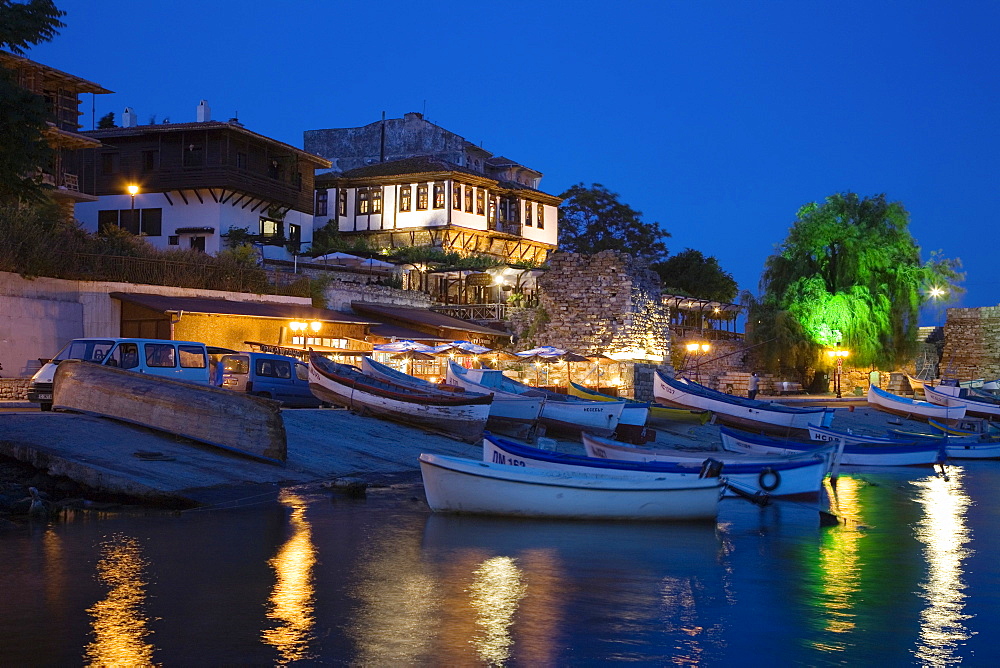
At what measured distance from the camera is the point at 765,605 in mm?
10461

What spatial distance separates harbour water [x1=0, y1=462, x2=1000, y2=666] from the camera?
839 centimetres

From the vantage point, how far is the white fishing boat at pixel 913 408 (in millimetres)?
40938

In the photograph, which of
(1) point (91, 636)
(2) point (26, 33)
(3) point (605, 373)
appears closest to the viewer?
(1) point (91, 636)

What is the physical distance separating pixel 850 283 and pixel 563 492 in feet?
124

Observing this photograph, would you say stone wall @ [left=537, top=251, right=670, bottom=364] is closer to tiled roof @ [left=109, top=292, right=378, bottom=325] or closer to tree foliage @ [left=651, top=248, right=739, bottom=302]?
tiled roof @ [left=109, top=292, right=378, bottom=325]

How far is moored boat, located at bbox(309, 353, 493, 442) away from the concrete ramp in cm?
721

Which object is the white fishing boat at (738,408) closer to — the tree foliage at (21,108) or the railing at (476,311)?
the railing at (476,311)

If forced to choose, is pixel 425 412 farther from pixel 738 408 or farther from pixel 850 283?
pixel 850 283

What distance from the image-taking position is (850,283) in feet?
161

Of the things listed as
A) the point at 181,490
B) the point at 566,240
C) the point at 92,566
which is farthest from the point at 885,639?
the point at 566,240

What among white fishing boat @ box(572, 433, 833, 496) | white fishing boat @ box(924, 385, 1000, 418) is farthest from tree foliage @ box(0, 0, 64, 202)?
white fishing boat @ box(924, 385, 1000, 418)

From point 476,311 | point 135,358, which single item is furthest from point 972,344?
point 135,358

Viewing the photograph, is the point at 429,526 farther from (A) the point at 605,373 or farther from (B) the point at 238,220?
(B) the point at 238,220

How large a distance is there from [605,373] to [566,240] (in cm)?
3799
